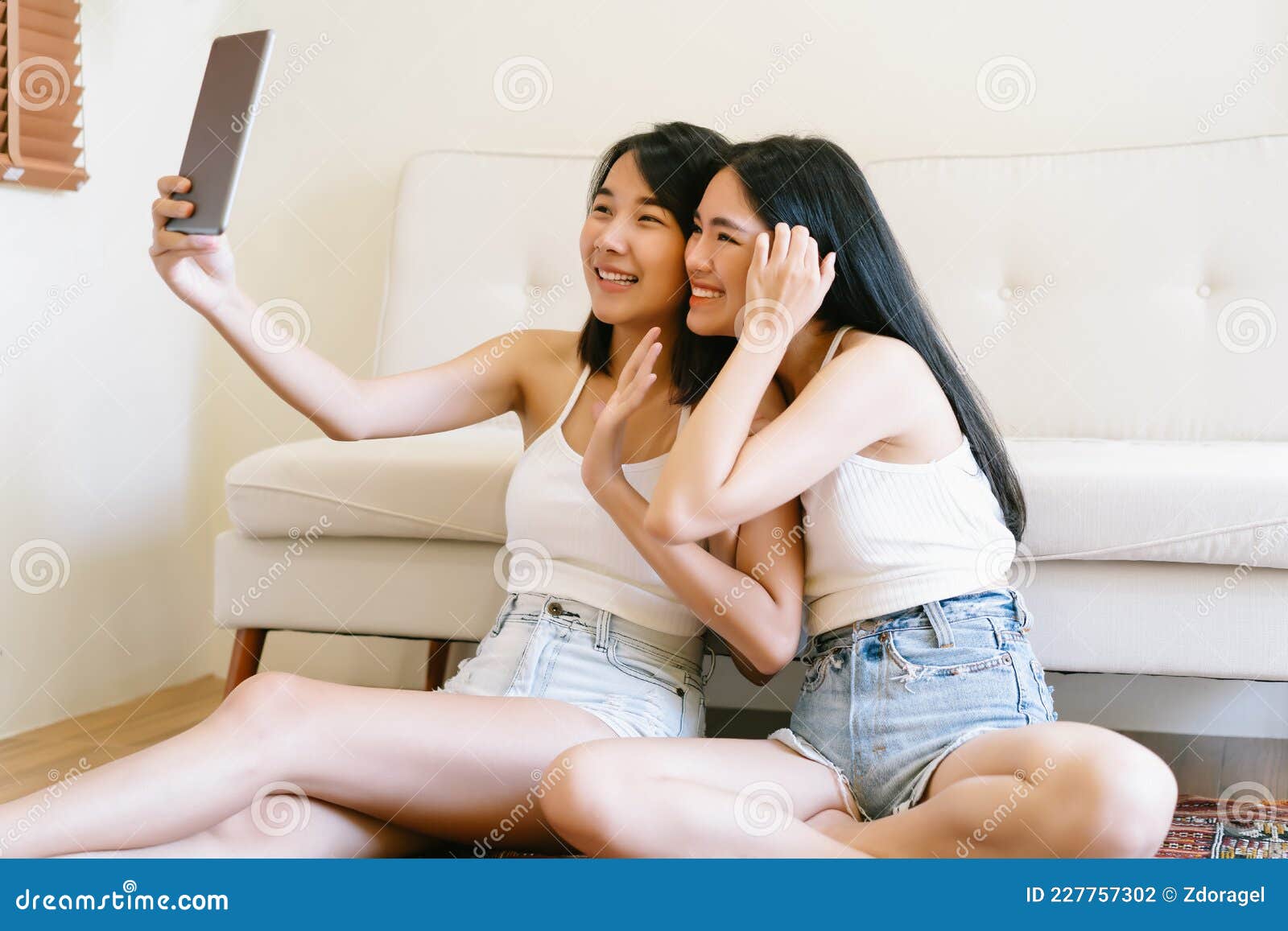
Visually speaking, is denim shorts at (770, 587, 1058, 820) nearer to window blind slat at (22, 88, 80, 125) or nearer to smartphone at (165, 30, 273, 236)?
smartphone at (165, 30, 273, 236)

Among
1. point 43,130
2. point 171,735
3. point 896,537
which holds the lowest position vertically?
point 171,735

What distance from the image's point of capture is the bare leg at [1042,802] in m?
0.96

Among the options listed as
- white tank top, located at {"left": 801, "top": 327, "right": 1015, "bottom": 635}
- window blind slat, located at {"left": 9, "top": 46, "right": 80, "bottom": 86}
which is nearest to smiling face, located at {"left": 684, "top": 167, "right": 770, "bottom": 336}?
white tank top, located at {"left": 801, "top": 327, "right": 1015, "bottom": 635}

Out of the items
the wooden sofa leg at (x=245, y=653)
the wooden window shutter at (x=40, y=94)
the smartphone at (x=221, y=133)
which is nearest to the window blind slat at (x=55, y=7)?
the wooden window shutter at (x=40, y=94)

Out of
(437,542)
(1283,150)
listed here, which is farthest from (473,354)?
(1283,150)

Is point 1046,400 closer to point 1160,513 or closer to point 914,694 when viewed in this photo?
point 1160,513

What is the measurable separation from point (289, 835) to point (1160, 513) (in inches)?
40.5

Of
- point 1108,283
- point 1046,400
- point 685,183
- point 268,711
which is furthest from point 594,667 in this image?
point 1108,283

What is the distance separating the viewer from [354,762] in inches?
43.9

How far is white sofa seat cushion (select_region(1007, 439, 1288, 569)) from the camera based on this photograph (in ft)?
4.58

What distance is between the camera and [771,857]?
1008mm

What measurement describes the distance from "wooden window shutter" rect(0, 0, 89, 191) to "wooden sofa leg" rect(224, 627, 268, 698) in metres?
0.82
